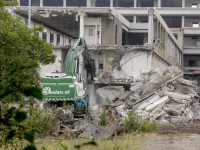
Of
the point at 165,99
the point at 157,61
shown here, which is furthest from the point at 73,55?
the point at 157,61

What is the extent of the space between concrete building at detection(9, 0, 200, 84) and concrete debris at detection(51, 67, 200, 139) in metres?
5.55

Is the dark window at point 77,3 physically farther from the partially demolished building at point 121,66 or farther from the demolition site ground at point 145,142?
the demolition site ground at point 145,142

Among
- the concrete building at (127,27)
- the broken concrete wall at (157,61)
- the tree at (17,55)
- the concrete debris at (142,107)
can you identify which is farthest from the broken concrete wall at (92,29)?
the tree at (17,55)

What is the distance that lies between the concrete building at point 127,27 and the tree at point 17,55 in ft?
75.6

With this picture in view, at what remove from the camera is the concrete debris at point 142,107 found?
1327 centimetres

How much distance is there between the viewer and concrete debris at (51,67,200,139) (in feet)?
43.5

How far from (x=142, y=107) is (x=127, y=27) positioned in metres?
23.3

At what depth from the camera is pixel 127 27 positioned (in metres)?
44.8

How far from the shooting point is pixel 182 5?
65938 millimetres

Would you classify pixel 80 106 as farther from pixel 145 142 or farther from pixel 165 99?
pixel 145 142

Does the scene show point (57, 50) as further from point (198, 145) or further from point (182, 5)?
point (182, 5)

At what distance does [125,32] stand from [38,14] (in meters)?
14.3

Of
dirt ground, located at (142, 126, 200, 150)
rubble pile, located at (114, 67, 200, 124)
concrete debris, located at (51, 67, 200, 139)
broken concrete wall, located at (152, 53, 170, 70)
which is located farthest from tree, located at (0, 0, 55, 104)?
broken concrete wall, located at (152, 53, 170, 70)

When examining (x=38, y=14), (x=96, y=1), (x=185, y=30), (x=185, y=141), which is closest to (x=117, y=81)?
(x=38, y=14)
